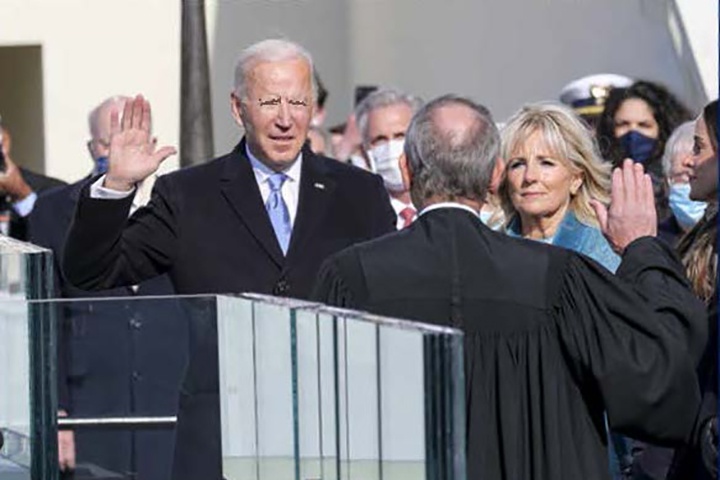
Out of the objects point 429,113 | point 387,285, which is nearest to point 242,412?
point 387,285

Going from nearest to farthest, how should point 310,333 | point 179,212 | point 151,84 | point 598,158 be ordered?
point 310,333 < point 179,212 < point 598,158 < point 151,84

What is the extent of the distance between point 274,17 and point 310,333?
9172mm

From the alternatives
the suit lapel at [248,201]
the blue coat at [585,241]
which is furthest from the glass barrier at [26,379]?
the blue coat at [585,241]

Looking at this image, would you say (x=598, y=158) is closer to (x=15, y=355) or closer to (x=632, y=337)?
(x=632, y=337)

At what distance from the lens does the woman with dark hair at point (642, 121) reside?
8.69m

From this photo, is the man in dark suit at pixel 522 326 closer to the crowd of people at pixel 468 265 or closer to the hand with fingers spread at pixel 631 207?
the crowd of people at pixel 468 265

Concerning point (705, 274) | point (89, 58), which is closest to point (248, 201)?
point (705, 274)

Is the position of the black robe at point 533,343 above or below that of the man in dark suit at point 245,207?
below

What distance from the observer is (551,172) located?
632cm

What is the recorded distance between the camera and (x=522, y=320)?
4625 millimetres

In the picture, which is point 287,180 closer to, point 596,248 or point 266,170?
point 266,170

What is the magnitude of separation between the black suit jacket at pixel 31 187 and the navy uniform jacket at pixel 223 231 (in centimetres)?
340

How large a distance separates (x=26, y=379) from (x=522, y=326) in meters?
1.15

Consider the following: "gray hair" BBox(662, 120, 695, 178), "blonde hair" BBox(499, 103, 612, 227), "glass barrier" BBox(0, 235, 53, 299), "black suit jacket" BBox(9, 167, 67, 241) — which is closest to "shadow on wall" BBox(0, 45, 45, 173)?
"black suit jacket" BBox(9, 167, 67, 241)
